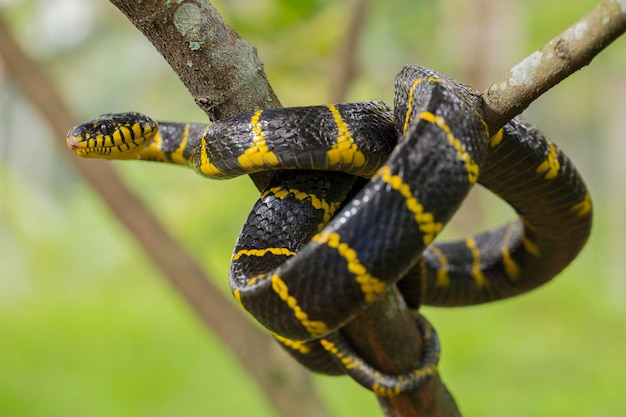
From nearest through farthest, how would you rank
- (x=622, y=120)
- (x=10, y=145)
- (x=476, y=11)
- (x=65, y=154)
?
(x=65, y=154) < (x=476, y=11) < (x=622, y=120) < (x=10, y=145)

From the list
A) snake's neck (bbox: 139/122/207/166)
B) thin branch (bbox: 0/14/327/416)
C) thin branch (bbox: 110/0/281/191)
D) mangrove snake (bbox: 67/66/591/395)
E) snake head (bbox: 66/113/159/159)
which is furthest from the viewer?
thin branch (bbox: 0/14/327/416)

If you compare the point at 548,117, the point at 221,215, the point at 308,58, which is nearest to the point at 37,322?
the point at 221,215

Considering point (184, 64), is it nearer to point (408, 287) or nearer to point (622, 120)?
point (408, 287)

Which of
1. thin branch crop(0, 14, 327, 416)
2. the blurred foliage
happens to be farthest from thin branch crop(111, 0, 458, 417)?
the blurred foliage

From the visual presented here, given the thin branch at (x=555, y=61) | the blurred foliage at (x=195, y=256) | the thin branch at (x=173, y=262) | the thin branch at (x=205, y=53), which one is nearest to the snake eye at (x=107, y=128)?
the thin branch at (x=205, y=53)

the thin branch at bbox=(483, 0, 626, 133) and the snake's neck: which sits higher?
the snake's neck

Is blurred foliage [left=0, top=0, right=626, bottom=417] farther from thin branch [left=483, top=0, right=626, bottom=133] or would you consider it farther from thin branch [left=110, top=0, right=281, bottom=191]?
thin branch [left=483, top=0, right=626, bottom=133]

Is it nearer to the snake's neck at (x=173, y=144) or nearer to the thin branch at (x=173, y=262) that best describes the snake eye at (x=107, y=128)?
the snake's neck at (x=173, y=144)
